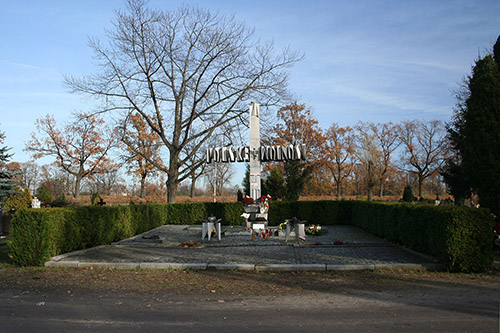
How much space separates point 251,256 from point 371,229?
7533mm

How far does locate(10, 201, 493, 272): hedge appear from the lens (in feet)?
28.1

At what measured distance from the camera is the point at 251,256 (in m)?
11.0

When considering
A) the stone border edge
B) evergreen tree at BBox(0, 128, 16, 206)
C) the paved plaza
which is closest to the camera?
the stone border edge

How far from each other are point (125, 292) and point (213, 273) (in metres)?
2.29

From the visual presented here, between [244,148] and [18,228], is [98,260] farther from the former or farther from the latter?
[244,148]

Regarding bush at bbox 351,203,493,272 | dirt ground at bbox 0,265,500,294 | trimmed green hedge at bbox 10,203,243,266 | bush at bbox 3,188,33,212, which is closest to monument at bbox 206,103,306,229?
trimmed green hedge at bbox 10,203,243,266

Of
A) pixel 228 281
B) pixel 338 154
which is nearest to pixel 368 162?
pixel 338 154

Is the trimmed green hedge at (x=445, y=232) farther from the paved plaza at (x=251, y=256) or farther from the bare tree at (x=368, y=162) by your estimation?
the bare tree at (x=368, y=162)

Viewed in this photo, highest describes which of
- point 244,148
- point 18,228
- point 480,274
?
point 244,148

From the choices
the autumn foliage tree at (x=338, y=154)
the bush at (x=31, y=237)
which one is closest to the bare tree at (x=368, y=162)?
the autumn foliage tree at (x=338, y=154)

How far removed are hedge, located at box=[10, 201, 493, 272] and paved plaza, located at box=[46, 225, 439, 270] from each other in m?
0.38

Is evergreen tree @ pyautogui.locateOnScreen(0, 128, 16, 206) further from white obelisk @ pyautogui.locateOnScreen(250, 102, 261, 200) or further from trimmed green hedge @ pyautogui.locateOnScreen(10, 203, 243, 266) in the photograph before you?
white obelisk @ pyautogui.locateOnScreen(250, 102, 261, 200)

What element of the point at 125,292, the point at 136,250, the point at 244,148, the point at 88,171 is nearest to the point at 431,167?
the point at 244,148

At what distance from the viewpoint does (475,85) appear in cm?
1185
